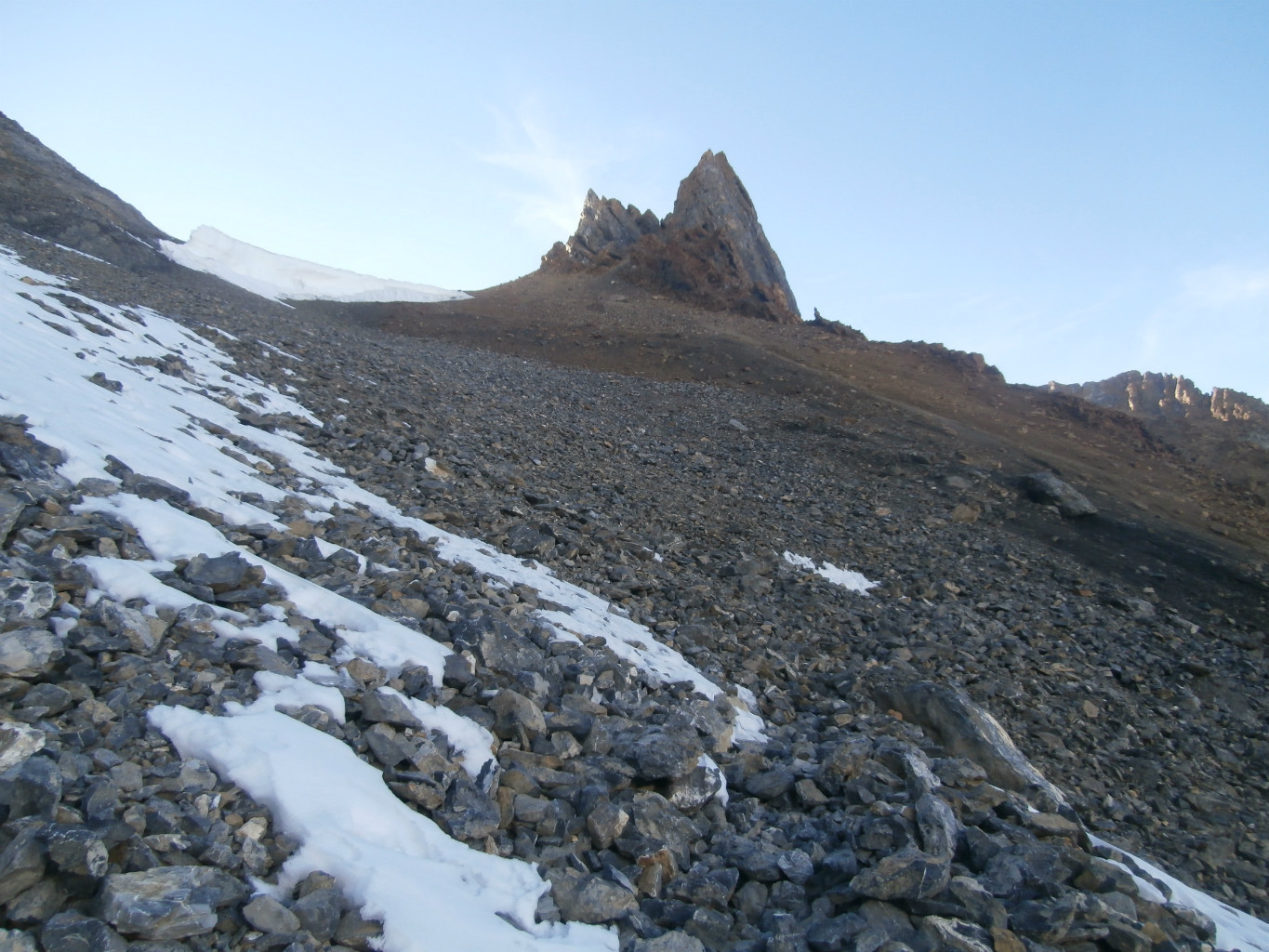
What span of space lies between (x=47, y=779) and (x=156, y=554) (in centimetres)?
227

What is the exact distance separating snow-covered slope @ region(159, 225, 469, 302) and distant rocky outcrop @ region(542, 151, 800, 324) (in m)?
11.5

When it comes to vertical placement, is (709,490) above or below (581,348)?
below

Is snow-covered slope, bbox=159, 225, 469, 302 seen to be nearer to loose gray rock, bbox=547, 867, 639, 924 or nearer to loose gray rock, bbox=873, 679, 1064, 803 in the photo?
loose gray rock, bbox=873, 679, 1064, 803

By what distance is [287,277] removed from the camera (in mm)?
36250

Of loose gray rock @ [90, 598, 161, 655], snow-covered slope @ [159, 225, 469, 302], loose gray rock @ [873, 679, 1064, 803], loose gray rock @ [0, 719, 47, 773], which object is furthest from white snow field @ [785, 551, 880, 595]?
snow-covered slope @ [159, 225, 469, 302]

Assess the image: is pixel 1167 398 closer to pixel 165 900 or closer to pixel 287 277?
pixel 287 277

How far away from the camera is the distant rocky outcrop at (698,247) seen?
4278cm

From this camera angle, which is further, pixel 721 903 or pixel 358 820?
pixel 721 903

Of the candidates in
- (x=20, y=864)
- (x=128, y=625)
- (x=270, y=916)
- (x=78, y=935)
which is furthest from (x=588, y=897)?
(x=128, y=625)

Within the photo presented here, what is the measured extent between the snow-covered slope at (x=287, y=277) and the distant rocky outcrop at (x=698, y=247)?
37.8 feet

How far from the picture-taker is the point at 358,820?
10.8 feet

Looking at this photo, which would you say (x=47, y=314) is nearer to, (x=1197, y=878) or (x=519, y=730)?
(x=519, y=730)

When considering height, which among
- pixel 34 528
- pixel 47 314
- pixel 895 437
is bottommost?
pixel 34 528

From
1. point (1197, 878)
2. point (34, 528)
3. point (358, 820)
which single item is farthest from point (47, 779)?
point (1197, 878)
